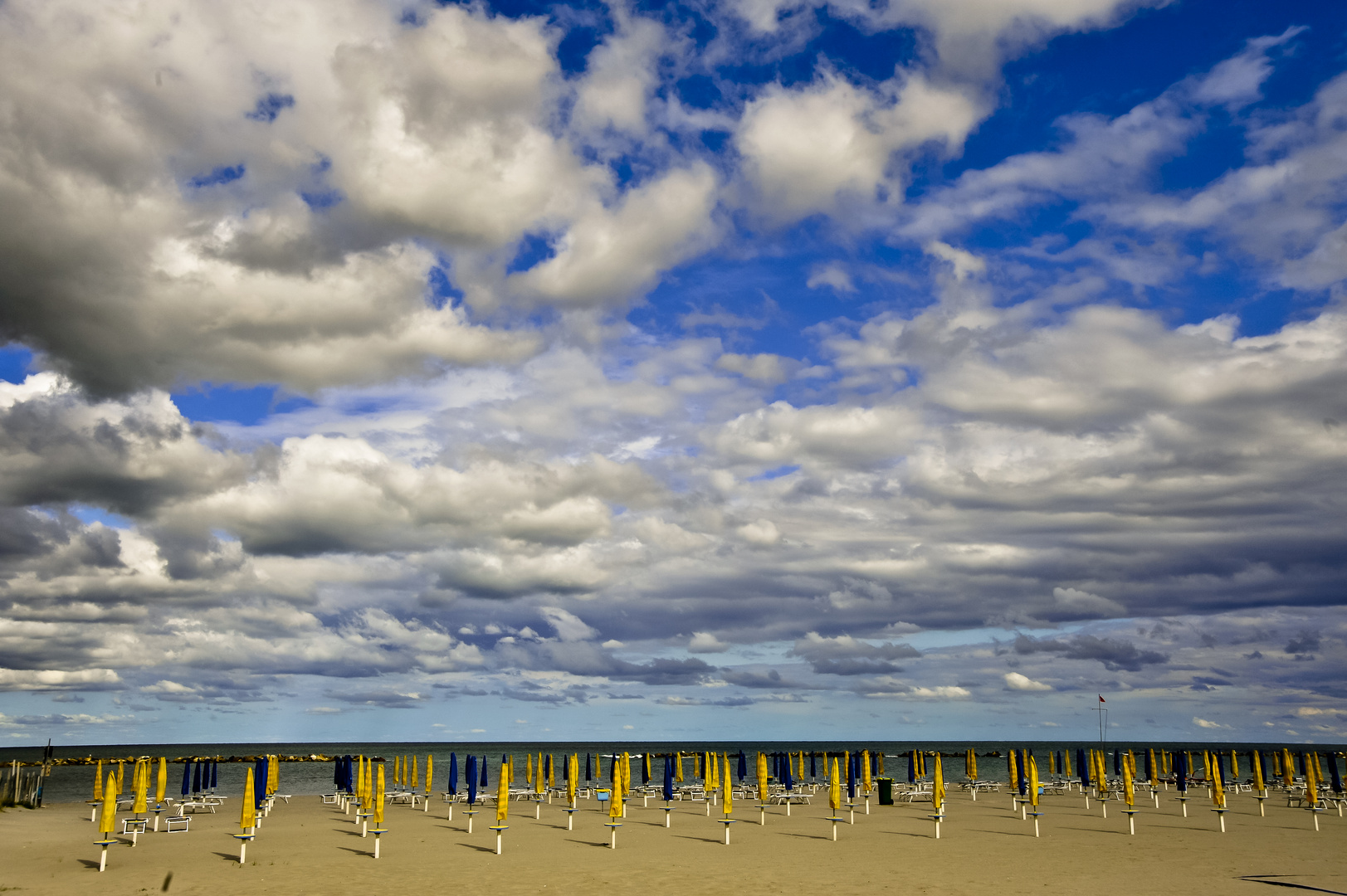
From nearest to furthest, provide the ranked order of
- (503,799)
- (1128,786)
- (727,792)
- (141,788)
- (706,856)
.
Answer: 1. (706,856)
2. (503,799)
3. (141,788)
4. (727,792)
5. (1128,786)

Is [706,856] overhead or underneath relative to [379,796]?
underneath

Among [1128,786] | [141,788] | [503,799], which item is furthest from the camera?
[1128,786]

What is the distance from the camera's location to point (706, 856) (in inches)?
1108

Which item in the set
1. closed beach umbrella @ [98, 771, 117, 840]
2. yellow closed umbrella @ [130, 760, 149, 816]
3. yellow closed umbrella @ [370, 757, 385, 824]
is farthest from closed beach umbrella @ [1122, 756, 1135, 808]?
yellow closed umbrella @ [130, 760, 149, 816]

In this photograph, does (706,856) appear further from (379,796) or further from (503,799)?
(379,796)

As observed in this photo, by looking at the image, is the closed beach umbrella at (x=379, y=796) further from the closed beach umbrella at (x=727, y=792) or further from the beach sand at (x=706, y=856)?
the closed beach umbrella at (x=727, y=792)

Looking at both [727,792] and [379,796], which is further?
[727,792]

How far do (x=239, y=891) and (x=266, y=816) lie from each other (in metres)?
23.5

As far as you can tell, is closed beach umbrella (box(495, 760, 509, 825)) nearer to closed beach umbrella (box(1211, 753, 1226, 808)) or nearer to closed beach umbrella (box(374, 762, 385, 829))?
closed beach umbrella (box(374, 762, 385, 829))

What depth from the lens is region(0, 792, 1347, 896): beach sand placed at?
22.8 m

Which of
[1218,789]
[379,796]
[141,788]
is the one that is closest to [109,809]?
[141,788]

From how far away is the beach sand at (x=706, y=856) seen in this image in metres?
22.8

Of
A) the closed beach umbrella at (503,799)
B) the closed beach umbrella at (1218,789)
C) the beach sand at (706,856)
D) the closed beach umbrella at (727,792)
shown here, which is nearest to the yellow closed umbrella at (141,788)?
the beach sand at (706,856)

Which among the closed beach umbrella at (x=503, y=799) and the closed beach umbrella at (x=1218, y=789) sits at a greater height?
the closed beach umbrella at (x=503, y=799)
